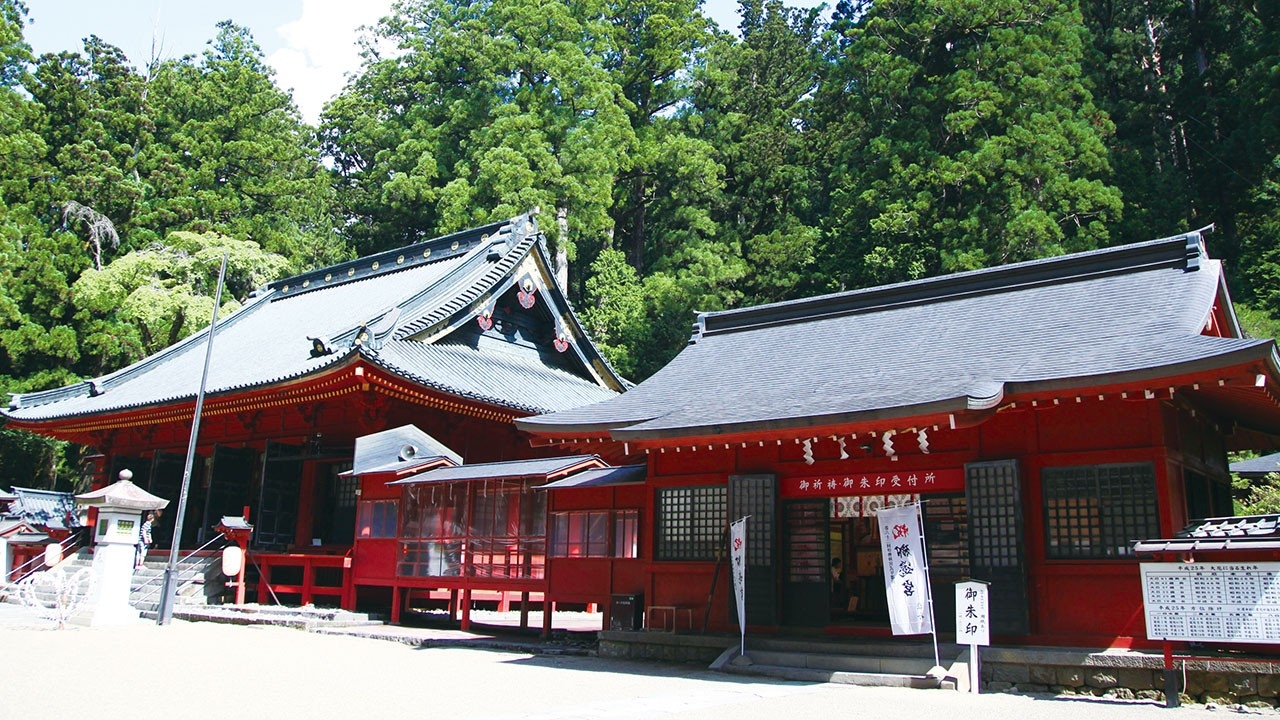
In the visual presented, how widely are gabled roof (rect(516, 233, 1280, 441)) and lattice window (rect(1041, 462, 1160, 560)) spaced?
4.10 feet

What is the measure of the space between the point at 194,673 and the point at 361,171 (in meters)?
35.7

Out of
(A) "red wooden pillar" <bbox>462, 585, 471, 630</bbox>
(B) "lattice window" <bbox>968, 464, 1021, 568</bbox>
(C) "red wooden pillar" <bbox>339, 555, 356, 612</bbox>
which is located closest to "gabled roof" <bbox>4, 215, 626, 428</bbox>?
(C) "red wooden pillar" <bbox>339, 555, 356, 612</bbox>

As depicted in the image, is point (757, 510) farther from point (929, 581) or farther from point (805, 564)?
point (929, 581)

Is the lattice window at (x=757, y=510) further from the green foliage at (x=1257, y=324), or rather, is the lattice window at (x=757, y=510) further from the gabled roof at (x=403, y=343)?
the green foliage at (x=1257, y=324)

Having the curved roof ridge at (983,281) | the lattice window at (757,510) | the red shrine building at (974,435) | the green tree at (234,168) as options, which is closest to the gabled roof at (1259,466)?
the red shrine building at (974,435)

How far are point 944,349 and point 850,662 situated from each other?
14.6 feet

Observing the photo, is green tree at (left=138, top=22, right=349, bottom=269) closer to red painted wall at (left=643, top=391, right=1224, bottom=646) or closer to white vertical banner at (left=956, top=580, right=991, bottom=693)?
red painted wall at (left=643, top=391, right=1224, bottom=646)

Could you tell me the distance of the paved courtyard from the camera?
841 cm

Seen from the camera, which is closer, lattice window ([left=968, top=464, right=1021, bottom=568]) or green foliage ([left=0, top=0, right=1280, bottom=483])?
lattice window ([left=968, top=464, right=1021, bottom=568])

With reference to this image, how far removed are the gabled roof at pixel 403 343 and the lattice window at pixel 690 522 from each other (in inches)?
267

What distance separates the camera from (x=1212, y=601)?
925 cm

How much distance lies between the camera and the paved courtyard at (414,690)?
331 inches

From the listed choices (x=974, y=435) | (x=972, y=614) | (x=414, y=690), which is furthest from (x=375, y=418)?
(x=972, y=614)

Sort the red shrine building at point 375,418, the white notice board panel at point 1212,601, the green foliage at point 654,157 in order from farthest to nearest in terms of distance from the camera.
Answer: the green foliage at point 654,157 < the red shrine building at point 375,418 < the white notice board panel at point 1212,601
